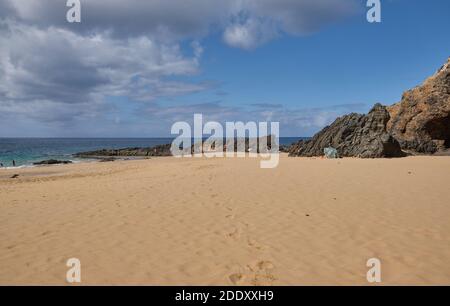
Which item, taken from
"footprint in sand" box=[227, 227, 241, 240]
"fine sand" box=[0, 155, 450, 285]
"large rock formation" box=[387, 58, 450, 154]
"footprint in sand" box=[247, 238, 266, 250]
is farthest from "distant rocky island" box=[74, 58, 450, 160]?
"footprint in sand" box=[247, 238, 266, 250]

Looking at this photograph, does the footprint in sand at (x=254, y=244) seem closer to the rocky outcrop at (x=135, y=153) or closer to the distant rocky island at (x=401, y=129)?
the distant rocky island at (x=401, y=129)

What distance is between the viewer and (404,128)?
102 feet

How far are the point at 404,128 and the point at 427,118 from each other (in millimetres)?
2293

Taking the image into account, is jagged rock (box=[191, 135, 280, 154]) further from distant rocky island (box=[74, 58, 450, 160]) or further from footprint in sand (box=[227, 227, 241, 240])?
footprint in sand (box=[227, 227, 241, 240])

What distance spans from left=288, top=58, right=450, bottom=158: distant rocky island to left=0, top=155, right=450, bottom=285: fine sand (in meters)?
15.0

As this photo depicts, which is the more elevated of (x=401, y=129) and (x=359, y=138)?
(x=401, y=129)

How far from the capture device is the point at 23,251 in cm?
618

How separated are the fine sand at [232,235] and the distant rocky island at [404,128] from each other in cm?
1499

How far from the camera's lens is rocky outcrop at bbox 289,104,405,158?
2539 cm

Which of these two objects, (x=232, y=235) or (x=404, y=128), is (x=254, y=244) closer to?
(x=232, y=235)

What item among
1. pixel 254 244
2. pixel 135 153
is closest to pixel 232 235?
pixel 254 244

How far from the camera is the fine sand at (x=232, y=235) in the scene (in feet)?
17.0

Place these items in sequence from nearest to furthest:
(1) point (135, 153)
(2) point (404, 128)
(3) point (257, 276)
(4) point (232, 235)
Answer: (3) point (257, 276) < (4) point (232, 235) < (2) point (404, 128) < (1) point (135, 153)
